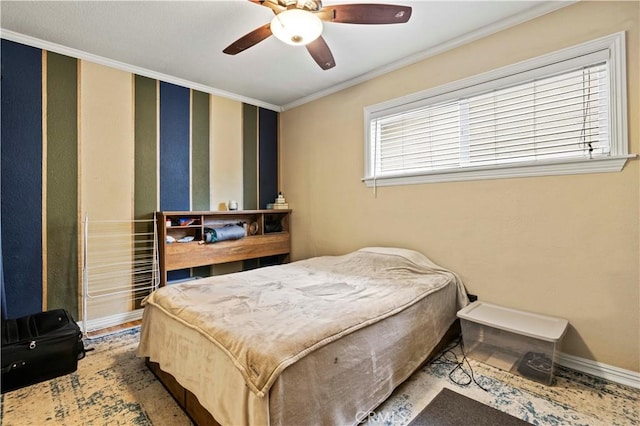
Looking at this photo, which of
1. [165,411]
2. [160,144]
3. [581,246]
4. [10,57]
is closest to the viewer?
[165,411]

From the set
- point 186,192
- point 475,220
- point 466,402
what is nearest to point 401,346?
point 466,402

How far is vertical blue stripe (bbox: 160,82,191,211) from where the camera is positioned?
3.21 m

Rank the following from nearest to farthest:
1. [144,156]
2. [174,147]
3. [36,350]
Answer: [36,350] → [144,156] → [174,147]

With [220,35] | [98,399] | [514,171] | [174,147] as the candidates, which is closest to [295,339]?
[98,399]

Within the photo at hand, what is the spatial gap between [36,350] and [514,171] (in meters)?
3.48

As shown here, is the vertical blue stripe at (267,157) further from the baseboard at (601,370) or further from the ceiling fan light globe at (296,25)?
the baseboard at (601,370)

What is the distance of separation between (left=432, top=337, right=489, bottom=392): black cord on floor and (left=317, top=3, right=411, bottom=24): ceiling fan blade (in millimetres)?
2218

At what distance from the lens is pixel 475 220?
2.50m

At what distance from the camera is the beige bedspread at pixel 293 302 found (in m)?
1.27

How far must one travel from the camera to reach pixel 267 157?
13.7 feet

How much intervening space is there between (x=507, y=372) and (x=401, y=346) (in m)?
0.85

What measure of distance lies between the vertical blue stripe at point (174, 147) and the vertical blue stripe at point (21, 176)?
3.14 feet

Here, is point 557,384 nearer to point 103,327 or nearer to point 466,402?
point 466,402

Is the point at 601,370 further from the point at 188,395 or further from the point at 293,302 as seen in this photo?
the point at 188,395
